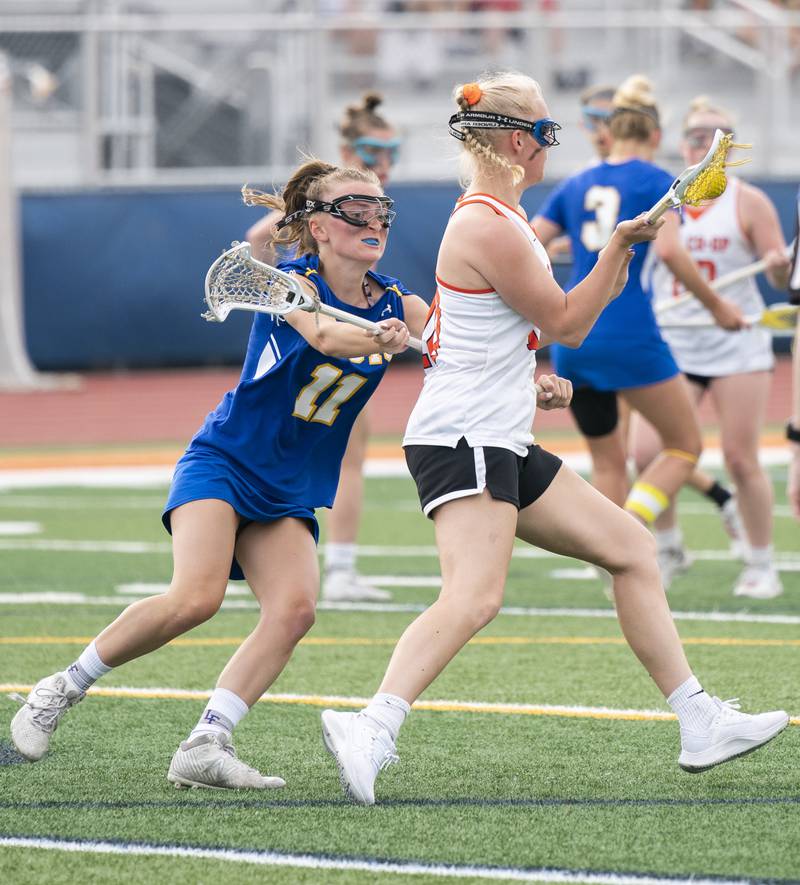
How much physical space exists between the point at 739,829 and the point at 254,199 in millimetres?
2376

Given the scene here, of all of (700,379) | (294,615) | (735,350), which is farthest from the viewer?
(700,379)

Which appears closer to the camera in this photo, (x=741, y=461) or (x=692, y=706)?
(x=692, y=706)

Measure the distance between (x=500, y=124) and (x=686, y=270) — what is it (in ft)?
11.0

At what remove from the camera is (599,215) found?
800 cm

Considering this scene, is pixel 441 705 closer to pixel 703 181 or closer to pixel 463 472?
pixel 463 472

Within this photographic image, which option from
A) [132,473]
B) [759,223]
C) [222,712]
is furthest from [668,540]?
[132,473]

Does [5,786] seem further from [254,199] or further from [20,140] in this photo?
[20,140]

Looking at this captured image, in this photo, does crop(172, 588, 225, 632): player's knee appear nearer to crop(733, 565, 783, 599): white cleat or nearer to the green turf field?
the green turf field

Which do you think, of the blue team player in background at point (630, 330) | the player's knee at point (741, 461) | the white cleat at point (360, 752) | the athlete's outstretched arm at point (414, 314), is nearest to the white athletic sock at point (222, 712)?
the white cleat at point (360, 752)

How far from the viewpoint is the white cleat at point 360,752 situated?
4465 mm

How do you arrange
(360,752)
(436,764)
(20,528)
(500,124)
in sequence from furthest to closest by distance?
(20,528) → (436,764) → (500,124) → (360,752)

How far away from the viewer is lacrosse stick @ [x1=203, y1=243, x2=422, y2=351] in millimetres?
4742

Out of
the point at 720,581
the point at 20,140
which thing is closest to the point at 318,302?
the point at 720,581

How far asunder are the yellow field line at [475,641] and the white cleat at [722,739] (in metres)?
2.27
